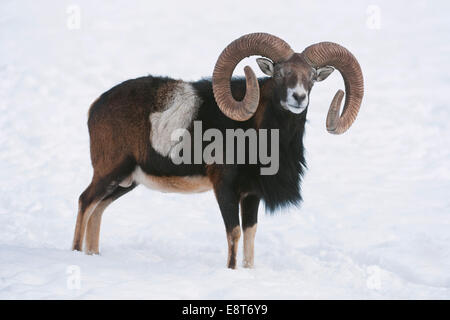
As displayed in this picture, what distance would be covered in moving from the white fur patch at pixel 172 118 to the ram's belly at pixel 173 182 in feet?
1.64

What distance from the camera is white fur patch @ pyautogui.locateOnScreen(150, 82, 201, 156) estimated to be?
37.8ft

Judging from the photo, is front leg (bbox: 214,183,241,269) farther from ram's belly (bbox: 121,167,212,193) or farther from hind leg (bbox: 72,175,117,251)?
hind leg (bbox: 72,175,117,251)

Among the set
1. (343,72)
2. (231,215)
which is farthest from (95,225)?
(343,72)

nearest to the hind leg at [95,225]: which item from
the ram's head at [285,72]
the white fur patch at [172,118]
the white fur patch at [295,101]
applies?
the white fur patch at [172,118]

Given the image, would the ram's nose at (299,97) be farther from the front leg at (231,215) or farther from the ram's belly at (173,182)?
the ram's belly at (173,182)

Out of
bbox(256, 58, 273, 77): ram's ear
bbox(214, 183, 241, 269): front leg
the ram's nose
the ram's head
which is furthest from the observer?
bbox(256, 58, 273, 77): ram's ear

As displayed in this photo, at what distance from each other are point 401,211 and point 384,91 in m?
11.3

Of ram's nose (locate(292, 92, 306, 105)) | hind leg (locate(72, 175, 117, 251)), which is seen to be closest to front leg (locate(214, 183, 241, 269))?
ram's nose (locate(292, 92, 306, 105))

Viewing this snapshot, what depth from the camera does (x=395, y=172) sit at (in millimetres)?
20203

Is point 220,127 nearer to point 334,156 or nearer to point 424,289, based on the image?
point 424,289

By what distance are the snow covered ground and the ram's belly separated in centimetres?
128

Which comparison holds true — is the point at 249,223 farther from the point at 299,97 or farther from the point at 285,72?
the point at 285,72

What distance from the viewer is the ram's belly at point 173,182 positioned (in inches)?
450

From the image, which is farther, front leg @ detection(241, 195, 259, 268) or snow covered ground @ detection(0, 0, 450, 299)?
front leg @ detection(241, 195, 259, 268)
